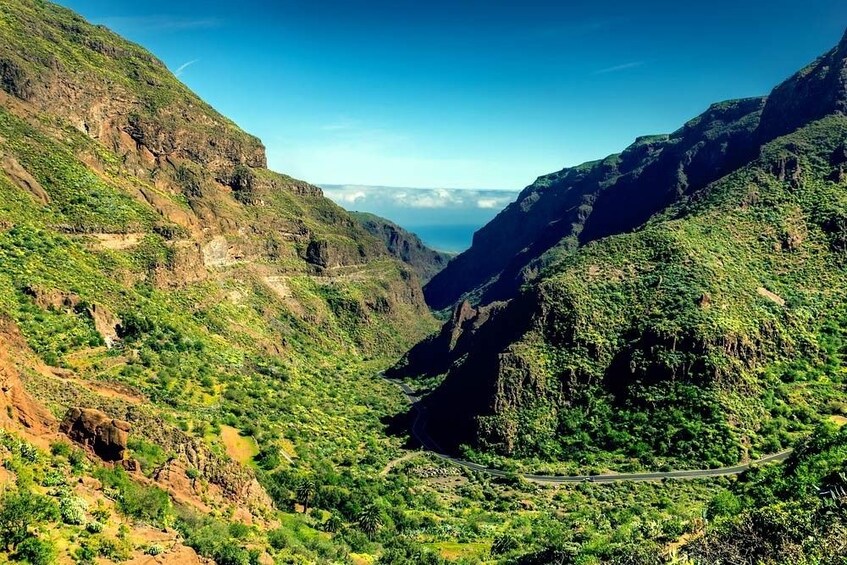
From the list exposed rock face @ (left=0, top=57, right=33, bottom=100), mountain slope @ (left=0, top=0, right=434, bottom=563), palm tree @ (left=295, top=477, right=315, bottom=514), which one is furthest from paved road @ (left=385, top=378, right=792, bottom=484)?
exposed rock face @ (left=0, top=57, right=33, bottom=100)

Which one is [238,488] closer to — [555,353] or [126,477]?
[126,477]

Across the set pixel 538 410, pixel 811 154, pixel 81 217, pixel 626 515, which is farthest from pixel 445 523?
pixel 811 154

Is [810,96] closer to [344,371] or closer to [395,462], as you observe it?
[344,371]

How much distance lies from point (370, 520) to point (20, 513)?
3375 centimetres

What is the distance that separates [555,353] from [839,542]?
62.7 meters

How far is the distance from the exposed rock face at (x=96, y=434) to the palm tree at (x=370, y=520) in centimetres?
2455

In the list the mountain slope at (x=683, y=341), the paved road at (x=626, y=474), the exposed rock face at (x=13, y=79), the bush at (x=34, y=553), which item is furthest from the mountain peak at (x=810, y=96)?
the exposed rock face at (x=13, y=79)

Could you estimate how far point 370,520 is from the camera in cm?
5288

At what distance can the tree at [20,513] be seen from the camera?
22.7 meters

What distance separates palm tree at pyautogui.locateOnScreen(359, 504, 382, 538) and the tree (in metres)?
31.0

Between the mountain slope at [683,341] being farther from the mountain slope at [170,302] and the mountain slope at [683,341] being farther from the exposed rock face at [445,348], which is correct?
the exposed rock face at [445,348]

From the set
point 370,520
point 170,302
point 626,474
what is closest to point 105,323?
point 170,302

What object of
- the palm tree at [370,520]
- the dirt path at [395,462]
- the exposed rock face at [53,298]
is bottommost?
the dirt path at [395,462]

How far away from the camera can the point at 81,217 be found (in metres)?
90.4
